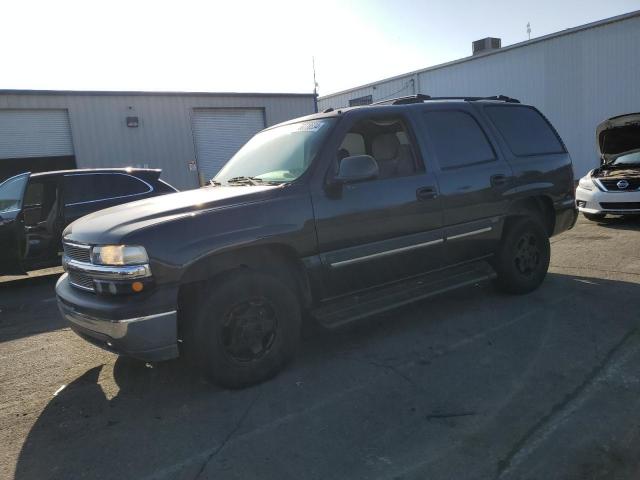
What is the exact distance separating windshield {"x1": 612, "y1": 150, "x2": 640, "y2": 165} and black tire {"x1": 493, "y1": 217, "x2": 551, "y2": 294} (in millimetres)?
6185

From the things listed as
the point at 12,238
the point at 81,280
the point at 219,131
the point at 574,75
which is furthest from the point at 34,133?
the point at 574,75

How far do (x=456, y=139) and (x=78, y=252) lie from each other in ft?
11.4

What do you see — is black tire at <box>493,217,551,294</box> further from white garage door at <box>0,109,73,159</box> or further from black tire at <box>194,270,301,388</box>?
white garage door at <box>0,109,73,159</box>

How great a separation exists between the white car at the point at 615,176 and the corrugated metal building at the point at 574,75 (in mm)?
7730

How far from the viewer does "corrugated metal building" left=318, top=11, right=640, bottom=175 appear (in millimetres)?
17047

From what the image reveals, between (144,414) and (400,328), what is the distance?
236 cm

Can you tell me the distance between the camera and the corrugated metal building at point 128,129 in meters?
16.3

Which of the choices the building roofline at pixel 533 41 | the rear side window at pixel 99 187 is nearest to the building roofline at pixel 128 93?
the building roofline at pixel 533 41

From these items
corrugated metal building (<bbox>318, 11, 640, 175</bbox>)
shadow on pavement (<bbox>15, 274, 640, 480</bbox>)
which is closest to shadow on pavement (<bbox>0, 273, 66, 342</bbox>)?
shadow on pavement (<bbox>15, 274, 640, 480</bbox>)

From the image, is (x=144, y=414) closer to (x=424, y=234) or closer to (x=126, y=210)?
(x=126, y=210)

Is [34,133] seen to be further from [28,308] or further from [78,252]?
[78,252]

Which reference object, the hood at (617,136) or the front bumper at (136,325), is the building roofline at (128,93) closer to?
the hood at (617,136)

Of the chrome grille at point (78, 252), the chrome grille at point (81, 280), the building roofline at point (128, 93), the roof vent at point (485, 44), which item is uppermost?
the roof vent at point (485, 44)

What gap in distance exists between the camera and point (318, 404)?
336cm
